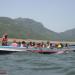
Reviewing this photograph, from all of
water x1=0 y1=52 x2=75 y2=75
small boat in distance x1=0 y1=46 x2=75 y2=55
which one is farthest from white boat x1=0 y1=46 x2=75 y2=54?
water x1=0 y1=52 x2=75 y2=75

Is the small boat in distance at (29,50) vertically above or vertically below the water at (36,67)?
above

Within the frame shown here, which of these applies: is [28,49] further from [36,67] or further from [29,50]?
[36,67]

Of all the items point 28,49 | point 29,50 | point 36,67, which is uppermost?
point 28,49

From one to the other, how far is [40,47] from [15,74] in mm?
21793

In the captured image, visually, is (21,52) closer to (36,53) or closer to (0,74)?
(36,53)

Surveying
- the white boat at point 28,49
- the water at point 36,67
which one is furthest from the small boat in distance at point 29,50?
the water at point 36,67

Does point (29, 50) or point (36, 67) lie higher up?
point (29, 50)

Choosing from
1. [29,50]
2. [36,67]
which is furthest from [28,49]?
[36,67]

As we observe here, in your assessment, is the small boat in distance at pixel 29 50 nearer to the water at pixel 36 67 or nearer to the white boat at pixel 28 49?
the white boat at pixel 28 49

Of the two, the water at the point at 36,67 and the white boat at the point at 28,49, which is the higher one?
the white boat at the point at 28,49

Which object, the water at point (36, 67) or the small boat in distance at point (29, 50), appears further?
the small boat in distance at point (29, 50)

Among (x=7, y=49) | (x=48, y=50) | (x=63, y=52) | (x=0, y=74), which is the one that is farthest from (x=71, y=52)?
(x=0, y=74)

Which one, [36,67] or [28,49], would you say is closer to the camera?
[36,67]

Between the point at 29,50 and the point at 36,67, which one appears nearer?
the point at 36,67
